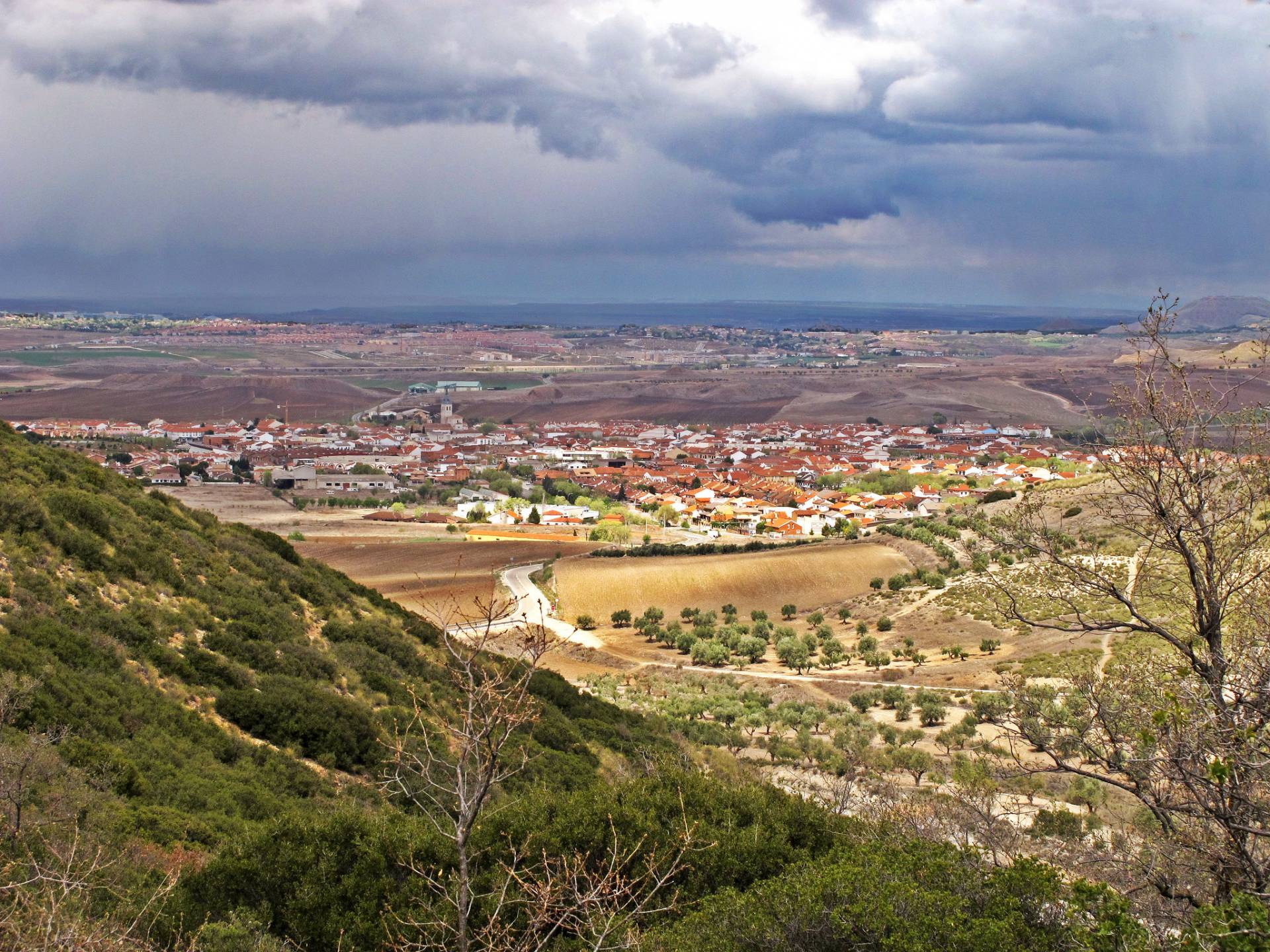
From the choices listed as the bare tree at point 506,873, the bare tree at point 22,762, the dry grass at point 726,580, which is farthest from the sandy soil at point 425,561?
the bare tree at point 506,873

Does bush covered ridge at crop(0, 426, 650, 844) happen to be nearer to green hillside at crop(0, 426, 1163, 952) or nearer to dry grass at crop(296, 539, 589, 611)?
green hillside at crop(0, 426, 1163, 952)

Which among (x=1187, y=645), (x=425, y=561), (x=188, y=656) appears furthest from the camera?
(x=425, y=561)

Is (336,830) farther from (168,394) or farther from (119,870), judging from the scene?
(168,394)

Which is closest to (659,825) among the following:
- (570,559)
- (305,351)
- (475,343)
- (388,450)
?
(570,559)

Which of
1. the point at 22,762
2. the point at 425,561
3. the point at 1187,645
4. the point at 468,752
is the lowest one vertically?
the point at 425,561

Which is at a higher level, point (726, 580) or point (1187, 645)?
point (1187, 645)

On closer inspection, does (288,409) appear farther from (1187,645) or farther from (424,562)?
(1187,645)

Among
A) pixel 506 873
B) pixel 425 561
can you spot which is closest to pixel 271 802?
pixel 506 873
